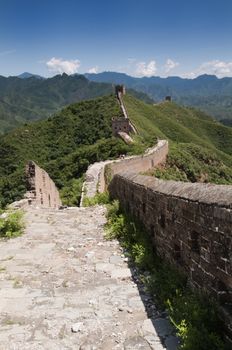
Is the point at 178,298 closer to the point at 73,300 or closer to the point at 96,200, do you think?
the point at 73,300

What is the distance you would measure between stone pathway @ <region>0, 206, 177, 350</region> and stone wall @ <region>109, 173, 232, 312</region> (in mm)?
759

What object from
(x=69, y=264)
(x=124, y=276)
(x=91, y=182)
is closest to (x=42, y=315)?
(x=124, y=276)

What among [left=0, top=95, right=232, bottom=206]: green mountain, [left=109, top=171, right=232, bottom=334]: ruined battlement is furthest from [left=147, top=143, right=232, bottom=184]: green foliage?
[left=109, top=171, right=232, bottom=334]: ruined battlement

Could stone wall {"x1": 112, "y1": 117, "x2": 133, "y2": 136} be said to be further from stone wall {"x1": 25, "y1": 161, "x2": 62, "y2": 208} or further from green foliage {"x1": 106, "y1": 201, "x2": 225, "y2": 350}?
green foliage {"x1": 106, "y1": 201, "x2": 225, "y2": 350}

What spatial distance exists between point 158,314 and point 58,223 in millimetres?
7622

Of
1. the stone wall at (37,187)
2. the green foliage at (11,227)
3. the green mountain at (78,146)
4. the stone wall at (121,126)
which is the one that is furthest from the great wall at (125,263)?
the stone wall at (121,126)

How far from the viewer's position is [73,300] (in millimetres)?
6883

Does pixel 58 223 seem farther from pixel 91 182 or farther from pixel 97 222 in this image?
pixel 91 182

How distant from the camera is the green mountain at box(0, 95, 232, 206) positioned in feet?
116

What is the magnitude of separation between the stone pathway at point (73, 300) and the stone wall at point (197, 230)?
759mm

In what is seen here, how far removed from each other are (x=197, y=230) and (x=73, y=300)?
7.49 feet

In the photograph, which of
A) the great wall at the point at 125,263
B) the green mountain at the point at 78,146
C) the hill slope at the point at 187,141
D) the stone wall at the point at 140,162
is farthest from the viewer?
the hill slope at the point at 187,141

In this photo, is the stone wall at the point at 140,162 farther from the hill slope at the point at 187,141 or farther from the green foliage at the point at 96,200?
the green foliage at the point at 96,200

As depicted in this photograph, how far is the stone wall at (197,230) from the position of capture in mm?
4980
